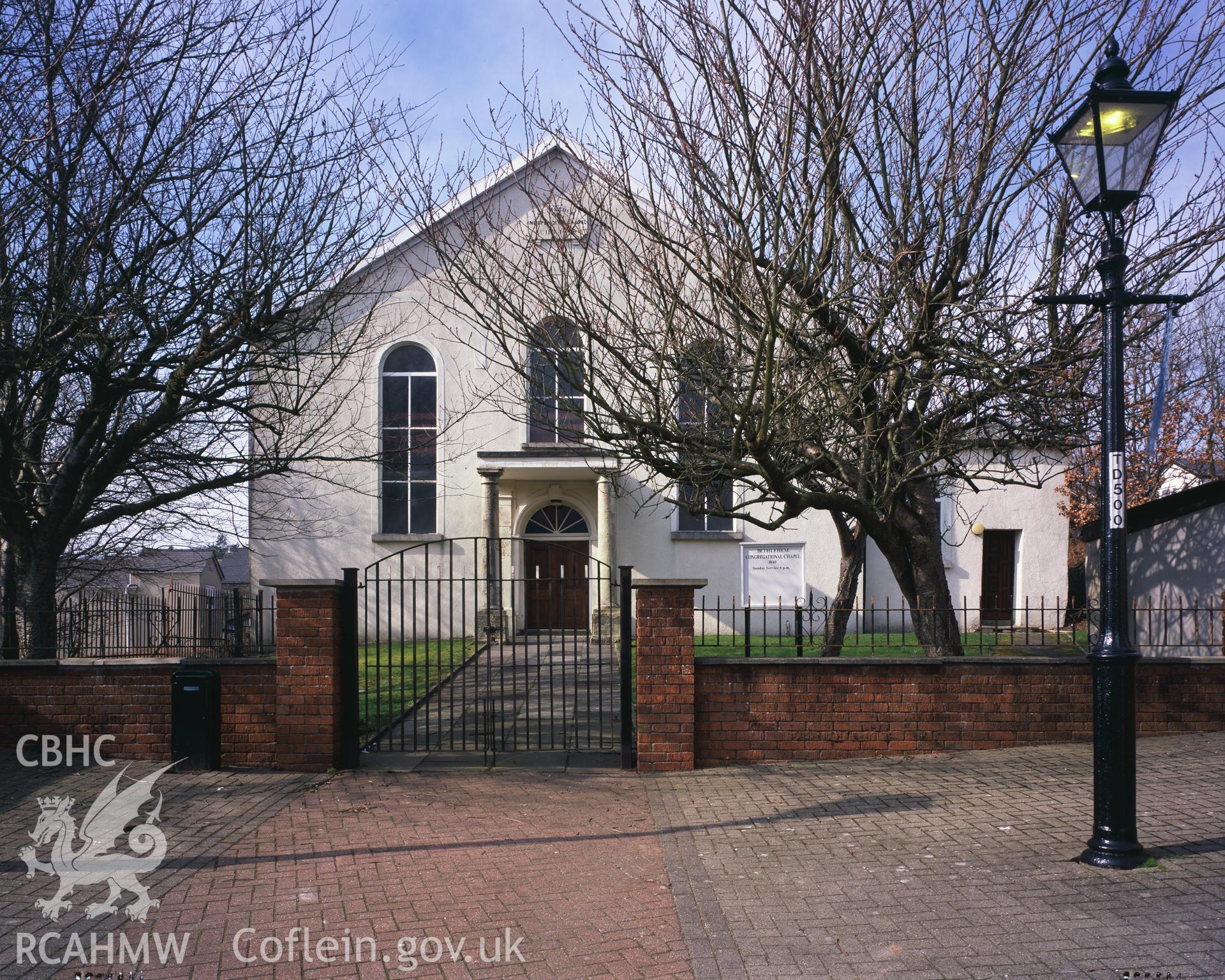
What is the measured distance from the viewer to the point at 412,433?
811 inches

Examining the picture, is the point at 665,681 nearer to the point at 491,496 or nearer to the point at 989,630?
the point at 989,630

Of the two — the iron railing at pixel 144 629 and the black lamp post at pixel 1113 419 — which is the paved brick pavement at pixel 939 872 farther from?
the iron railing at pixel 144 629

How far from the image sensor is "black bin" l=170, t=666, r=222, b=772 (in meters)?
8.44

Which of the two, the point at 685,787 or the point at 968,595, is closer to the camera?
the point at 685,787

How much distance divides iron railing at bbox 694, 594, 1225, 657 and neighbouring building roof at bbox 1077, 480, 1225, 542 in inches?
43.0

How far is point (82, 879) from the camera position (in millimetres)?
5680

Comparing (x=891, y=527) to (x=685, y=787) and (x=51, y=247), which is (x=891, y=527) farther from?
(x=51, y=247)

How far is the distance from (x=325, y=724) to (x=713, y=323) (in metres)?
5.19

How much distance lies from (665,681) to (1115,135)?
17.7 feet

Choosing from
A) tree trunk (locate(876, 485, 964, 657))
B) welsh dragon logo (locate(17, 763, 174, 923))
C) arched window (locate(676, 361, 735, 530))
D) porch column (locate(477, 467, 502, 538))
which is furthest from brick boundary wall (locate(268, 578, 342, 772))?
porch column (locate(477, 467, 502, 538))

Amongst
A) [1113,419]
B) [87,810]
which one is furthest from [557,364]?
[87,810]

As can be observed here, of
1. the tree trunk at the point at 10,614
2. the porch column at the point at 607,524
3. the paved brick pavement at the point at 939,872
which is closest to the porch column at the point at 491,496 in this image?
the porch column at the point at 607,524

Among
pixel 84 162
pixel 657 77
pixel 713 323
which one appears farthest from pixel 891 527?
pixel 84 162

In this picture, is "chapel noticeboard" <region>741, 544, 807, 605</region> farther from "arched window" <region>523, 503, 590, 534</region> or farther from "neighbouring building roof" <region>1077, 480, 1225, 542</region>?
"neighbouring building roof" <region>1077, 480, 1225, 542</region>
